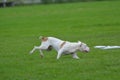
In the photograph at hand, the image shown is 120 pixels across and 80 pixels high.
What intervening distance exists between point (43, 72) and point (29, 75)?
562mm

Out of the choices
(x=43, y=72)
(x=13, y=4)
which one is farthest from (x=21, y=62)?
(x=13, y=4)

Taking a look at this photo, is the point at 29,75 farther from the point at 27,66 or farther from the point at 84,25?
the point at 84,25

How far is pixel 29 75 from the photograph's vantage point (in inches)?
535

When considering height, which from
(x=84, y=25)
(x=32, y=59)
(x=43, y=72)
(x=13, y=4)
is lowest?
(x=13, y=4)

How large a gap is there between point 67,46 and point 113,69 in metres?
2.48

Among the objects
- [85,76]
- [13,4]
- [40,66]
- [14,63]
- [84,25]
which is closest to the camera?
[85,76]

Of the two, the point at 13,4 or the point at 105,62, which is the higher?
the point at 105,62

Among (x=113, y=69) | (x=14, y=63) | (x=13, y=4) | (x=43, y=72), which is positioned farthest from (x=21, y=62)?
(x=13, y=4)

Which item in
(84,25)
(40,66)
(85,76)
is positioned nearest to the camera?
(85,76)

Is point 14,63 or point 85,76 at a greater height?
point 85,76

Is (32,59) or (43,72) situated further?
(32,59)

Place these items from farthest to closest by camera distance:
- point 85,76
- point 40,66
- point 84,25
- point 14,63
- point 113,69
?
point 84,25, point 14,63, point 40,66, point 113,69, point 85,76

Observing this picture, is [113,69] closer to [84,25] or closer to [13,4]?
[84,25]

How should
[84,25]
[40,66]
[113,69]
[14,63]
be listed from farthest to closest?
1. [84,25]
2. [14,63]
3. [40,66]
4. [113,69]
